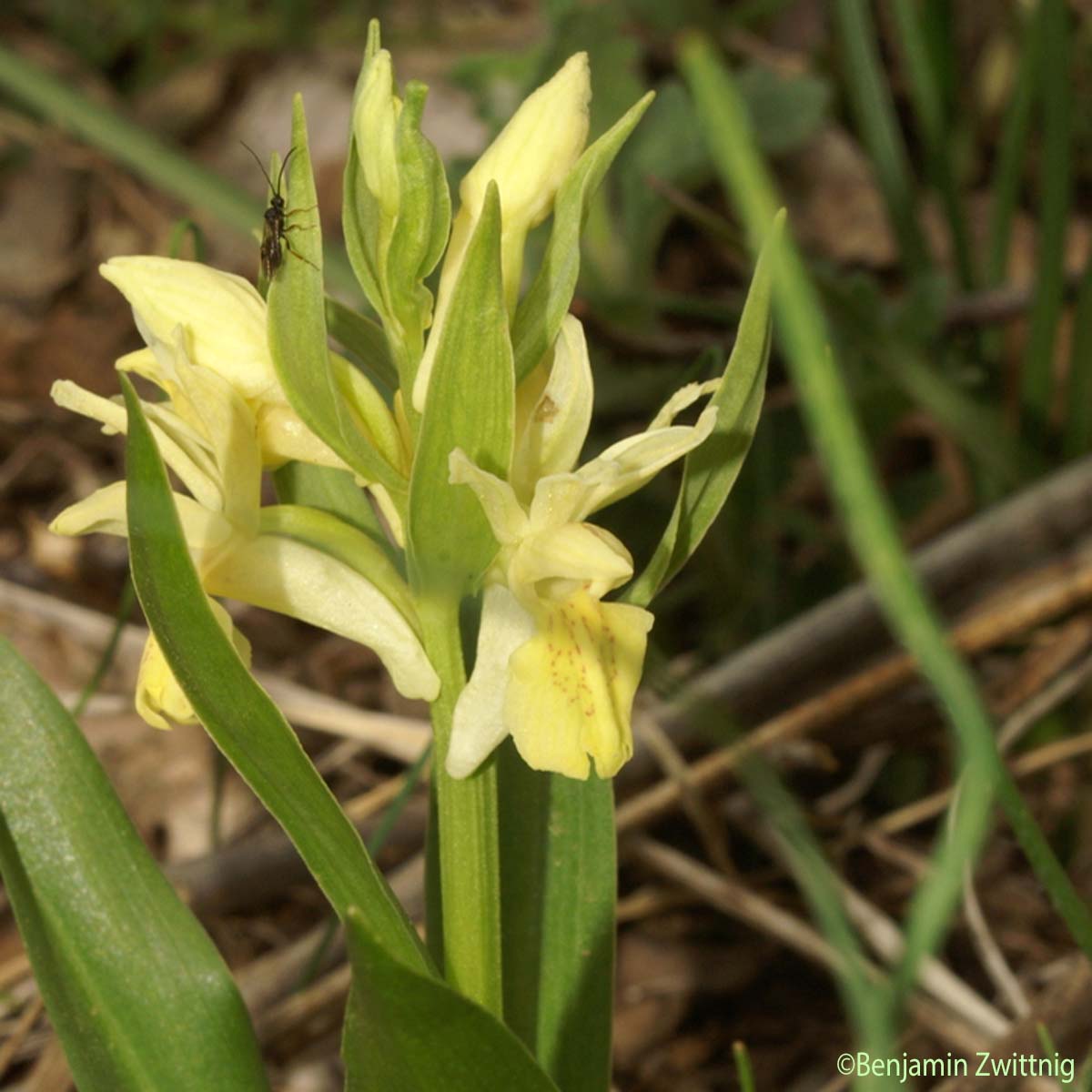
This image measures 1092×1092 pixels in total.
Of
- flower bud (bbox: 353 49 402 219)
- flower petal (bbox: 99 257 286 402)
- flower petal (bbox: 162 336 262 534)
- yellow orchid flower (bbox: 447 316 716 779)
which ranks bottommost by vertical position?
yellow orchid flower (bbox: 447 316 716 779)

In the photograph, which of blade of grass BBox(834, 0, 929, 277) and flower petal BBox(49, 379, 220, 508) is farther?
blade of grass BBox(834, 0, 929, 277)

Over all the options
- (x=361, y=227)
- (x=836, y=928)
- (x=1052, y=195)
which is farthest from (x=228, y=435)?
(x=1052, y=195)

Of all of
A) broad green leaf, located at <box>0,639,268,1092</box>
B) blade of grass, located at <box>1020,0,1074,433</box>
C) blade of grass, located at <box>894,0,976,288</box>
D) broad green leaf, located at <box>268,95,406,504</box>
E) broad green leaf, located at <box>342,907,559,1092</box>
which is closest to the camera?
broad green leaf, located at <box>342,907,559,1092</box>

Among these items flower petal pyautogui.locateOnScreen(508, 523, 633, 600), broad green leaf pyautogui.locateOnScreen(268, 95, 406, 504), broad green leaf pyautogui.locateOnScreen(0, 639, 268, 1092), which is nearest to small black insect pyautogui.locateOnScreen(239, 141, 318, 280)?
broad green leaf pyautogui.locateOnScreen(268, 95, 406, 504)

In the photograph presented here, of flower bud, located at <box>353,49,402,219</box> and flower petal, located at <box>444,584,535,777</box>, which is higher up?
flower bud, located at <box>353,49,402,219</box>

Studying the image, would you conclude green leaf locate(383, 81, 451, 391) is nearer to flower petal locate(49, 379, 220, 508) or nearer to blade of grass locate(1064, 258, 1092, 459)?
flower petal locate(49, 379, 220, 508)

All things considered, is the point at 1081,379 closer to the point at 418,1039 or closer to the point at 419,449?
the point at 419,449
